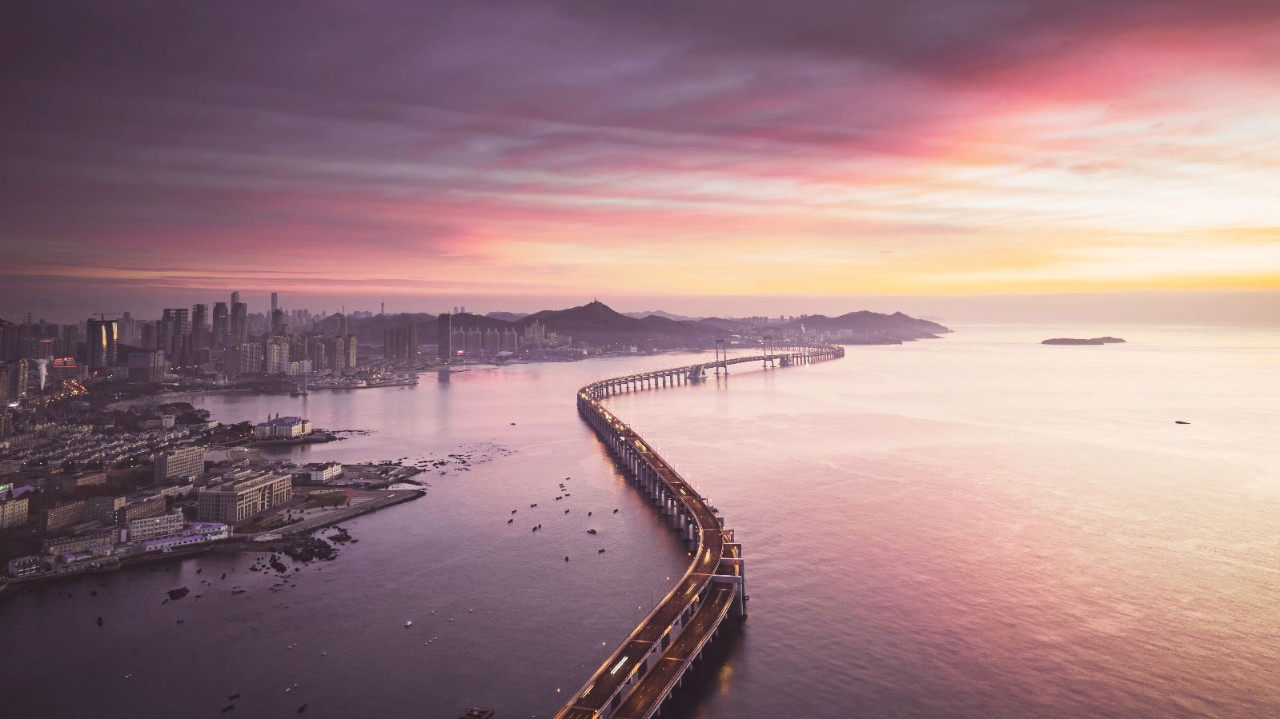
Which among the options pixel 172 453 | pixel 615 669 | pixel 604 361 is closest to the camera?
pixel 615 669

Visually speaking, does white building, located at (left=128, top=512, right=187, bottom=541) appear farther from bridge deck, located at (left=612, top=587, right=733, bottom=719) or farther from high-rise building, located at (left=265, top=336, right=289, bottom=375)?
high-rise building, located at (left=265, top=336, right=289, bottom=375)

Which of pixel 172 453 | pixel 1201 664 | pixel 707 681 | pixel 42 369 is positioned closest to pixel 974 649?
pixel 1201 664

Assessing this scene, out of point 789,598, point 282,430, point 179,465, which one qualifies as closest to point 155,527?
point 179,465

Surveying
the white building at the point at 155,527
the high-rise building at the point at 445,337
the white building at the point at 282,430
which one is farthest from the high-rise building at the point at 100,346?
the white building at the point at 155,527

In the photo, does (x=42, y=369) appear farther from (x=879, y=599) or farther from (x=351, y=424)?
(x=879, y=599)

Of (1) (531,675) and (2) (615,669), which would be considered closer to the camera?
(2) (615,669)

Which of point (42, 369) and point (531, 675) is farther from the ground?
point (42, 369)

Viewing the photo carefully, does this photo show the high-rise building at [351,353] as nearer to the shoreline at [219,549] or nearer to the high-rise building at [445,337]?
the high-rise building at [445,337]
